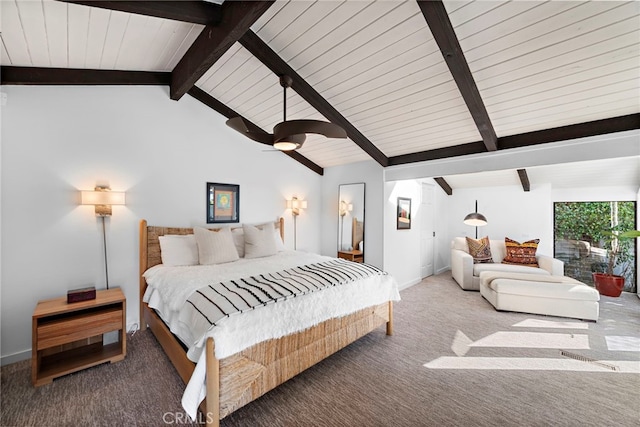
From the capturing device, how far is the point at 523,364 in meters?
2.48

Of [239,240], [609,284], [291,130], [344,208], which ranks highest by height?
[291,130]

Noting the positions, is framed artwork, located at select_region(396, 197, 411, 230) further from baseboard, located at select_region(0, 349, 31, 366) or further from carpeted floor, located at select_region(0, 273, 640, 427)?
baseboard, located at select_region(0, 349, 31, 366)

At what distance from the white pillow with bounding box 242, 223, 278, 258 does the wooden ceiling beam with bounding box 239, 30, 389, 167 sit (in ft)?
6.11

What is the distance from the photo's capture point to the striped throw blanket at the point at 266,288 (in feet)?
6.06

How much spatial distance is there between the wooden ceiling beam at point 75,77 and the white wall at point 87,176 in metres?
0.11

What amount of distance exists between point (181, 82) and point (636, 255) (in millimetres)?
7657

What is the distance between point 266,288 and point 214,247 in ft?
4.35

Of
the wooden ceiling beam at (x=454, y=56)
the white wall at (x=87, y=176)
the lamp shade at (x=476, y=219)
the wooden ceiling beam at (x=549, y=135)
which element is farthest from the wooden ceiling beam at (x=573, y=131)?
the white wall at (x=87, y=176)

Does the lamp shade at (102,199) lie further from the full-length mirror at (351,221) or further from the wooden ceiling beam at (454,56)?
the full-length mirror at (351,221)

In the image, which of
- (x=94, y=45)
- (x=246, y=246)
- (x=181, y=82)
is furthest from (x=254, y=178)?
(x=94, y=45)

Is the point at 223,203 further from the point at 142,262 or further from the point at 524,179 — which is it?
the point at 524,179

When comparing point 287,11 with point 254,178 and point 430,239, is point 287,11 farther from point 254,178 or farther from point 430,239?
point 430,239

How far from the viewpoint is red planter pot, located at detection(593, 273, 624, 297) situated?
14.4 ft

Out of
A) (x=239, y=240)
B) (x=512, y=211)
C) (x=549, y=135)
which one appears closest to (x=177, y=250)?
(x=239, y=240)
